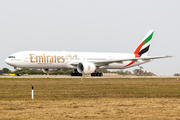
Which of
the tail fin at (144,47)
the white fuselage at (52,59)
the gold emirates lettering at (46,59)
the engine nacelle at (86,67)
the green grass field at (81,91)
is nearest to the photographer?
the green grass field at (81,91)

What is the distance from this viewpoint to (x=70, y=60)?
174 ft

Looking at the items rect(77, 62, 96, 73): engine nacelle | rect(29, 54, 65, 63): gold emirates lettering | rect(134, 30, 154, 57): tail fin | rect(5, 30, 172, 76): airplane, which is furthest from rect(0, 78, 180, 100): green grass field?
rect(134, 30, 154, 57): tail fin

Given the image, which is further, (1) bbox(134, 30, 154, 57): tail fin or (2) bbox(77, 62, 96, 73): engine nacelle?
(1) bbox(134, 30, 154, 57): tail fin

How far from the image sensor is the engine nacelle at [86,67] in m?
51.6

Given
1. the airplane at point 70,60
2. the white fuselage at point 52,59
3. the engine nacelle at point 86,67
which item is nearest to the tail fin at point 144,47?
the airplane at point 70,60

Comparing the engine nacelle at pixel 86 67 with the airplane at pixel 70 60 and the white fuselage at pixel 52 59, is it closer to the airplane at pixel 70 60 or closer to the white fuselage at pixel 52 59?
the airplane at pixel 70 60

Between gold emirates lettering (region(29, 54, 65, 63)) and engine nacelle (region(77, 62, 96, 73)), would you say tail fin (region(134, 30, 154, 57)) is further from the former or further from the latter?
gold emirates lettering (region(29, 54, 65, 63))

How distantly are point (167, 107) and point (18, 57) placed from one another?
117 feet

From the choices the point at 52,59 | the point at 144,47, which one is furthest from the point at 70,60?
the point at 144,47

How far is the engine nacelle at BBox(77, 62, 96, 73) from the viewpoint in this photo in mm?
51594

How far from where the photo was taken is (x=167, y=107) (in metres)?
16.8

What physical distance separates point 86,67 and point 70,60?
3.07 m

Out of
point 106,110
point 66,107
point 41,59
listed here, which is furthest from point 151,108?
point 41,59

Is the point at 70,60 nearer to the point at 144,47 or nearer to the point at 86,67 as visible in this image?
the point at 86,67
